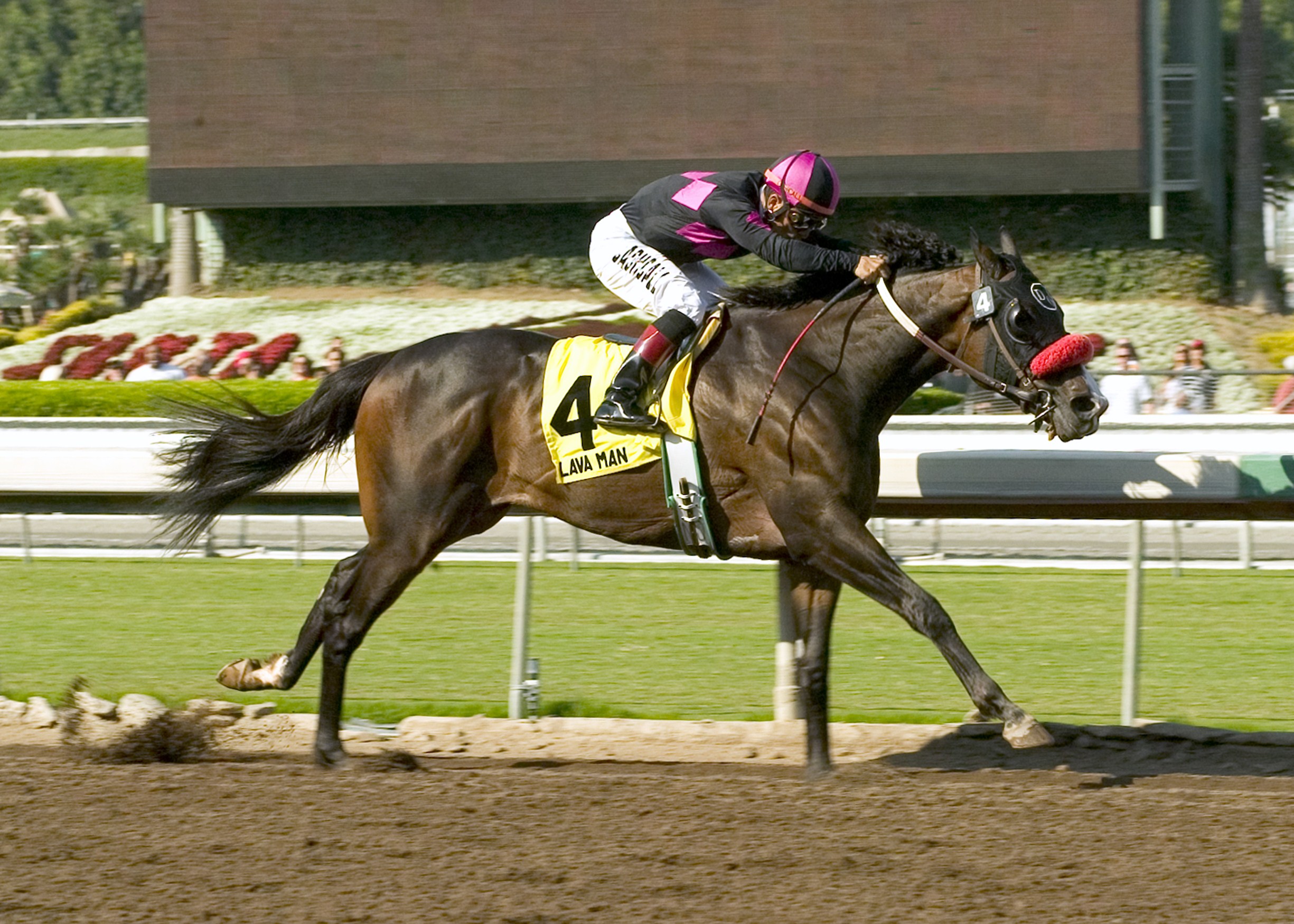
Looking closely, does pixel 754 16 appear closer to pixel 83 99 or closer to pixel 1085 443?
pixel 1085 443

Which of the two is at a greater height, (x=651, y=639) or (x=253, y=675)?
(x=253, y=675)

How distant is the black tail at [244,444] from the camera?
19.2ft

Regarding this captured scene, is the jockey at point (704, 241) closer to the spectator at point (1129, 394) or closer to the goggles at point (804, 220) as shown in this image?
the goggles at point (804, 220)

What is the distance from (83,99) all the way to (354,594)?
56124mm

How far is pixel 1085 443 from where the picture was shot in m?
7.04

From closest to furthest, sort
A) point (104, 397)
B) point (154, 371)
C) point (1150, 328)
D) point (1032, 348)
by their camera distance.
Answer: point (1032, 348), point (104, 397), point (154, 371), point (1150, 328)

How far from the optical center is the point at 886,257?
5.25 meters

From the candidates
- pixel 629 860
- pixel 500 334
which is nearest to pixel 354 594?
pixel 500 334

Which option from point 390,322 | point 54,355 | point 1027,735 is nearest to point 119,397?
point 54,355

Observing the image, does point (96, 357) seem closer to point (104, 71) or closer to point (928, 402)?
point (928, 402)

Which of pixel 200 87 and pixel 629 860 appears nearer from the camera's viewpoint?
pixel 629 860

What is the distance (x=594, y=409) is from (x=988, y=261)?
128 cm

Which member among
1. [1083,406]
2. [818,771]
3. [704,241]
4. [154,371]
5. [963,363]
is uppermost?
[704,241]

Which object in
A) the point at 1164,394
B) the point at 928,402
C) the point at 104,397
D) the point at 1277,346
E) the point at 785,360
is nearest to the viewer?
the point at 785,360
